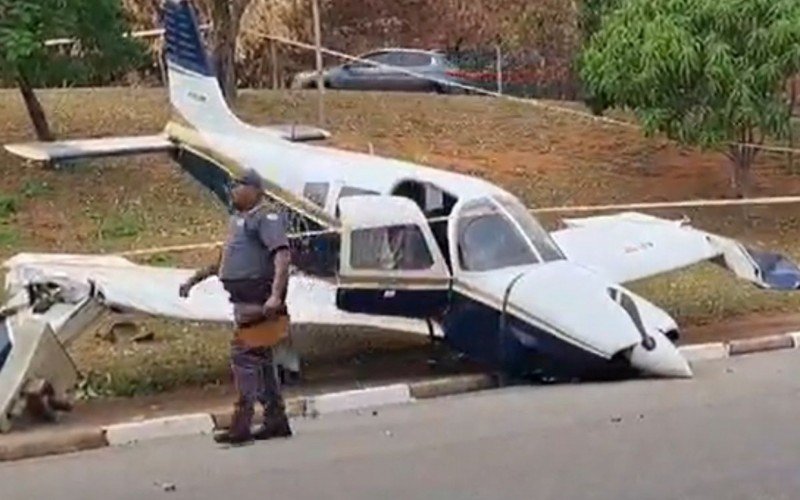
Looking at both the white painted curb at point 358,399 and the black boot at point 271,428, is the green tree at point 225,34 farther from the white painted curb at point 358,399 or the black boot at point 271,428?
the black boot at point 271,428

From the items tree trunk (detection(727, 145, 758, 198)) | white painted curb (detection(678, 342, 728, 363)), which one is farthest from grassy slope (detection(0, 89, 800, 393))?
white painted curb (detection(678, 342, 728, 363))

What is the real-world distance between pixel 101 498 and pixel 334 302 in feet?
16.1

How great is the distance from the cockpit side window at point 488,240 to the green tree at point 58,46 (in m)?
9.11

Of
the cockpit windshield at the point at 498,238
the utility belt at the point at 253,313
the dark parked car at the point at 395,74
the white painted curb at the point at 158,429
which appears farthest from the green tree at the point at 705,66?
the dark parked car at the point at 395,74

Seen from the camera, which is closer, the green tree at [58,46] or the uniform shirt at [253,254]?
the uniform shirt at [253,254]

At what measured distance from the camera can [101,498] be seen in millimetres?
10352

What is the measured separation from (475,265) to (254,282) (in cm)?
358

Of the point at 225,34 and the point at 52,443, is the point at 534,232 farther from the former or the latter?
the point at 225,34

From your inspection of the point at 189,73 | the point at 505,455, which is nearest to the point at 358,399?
the point at 505,455

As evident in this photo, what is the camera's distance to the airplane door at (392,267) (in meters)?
14.8

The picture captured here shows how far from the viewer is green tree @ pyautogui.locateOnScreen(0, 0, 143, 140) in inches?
882

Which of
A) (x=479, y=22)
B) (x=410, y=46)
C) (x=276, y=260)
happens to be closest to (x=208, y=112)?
(x=276, y=260)

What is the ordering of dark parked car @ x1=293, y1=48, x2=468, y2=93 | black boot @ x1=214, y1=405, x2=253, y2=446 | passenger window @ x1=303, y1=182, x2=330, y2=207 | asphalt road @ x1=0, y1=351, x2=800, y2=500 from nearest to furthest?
asphalt road @ x1=0, y1=351, x2=800, y2=500 → black boot @ x1=214, y1=405, x2=253, y2=446 → passenger window @ x1=303, y1=182, x2=330, y2=207 → dark parked car @ x1=293, y1=48, x2=468, y2=93

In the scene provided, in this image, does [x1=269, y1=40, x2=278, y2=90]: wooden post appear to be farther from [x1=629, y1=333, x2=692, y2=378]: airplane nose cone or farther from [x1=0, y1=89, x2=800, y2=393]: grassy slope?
[x1=629, y1=333, x2=692, y2=378]: airplane nose cone
